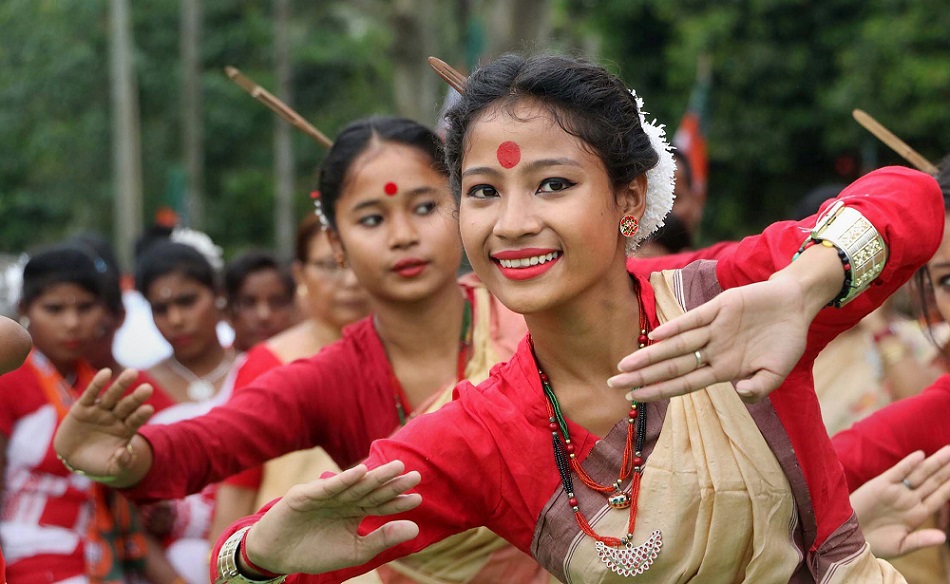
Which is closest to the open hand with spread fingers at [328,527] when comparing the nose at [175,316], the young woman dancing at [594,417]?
the young woman dancing at [594,417]

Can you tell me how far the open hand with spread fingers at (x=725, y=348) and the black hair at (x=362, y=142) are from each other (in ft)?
6.12

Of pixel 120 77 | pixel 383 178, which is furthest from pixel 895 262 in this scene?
pixel 120 77

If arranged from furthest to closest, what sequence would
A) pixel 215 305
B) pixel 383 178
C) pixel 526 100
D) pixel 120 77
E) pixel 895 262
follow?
pixel 120 77 < pixel 215 305 < pixel 383 178 < pixel 526 100 < pixel 895 262

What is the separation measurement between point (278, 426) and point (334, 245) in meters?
0.77

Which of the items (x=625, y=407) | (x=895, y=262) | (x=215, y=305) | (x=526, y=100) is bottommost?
(x=625, y=407)

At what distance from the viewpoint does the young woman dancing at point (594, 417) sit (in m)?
2.77

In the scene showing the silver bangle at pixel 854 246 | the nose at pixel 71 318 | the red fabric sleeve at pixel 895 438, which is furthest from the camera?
the nose at pixel 71 318

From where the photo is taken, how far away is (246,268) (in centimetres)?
740

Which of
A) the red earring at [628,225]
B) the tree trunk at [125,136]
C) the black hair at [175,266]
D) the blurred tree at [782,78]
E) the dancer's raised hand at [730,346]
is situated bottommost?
the dancer's raised hand at [730,346]

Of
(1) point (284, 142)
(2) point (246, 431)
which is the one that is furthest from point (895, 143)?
(1) point (284, 142)

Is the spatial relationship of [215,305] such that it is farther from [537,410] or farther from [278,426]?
[537,410]

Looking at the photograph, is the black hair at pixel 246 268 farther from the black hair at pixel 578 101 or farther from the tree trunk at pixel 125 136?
the tree trunk at pixel 125 136

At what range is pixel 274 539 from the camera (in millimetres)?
2752

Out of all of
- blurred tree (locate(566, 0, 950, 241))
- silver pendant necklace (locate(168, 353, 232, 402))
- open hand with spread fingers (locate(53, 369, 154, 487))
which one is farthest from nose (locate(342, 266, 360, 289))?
blurred tree (locate(566, 0, 950, 241))
